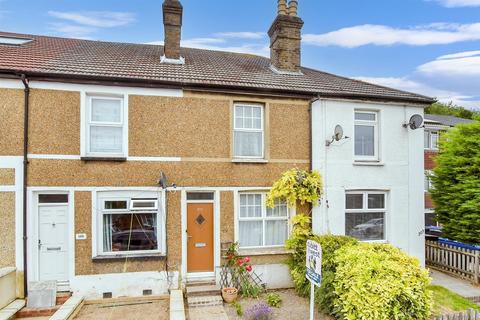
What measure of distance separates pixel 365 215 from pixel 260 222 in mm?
3580

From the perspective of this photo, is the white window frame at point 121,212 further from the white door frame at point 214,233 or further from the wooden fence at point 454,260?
the wooden fence at point 454,260

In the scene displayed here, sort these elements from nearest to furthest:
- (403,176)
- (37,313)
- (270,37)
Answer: (37,313) → (403,176) → (270,37)

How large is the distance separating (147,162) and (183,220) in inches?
75.1

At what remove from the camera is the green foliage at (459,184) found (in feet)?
32.4

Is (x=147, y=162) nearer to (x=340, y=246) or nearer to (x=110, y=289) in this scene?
(x=110, y=289)

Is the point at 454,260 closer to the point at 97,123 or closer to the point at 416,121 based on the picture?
the point at 416,121

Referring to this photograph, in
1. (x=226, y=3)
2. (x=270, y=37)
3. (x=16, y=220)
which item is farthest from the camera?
(x=226, y=3)

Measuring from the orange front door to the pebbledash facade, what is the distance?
4 centimetres

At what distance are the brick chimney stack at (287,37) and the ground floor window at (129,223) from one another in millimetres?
6513

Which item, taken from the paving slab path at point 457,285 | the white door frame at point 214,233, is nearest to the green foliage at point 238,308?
the white door frame at point 214,233

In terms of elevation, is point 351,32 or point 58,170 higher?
point 351,32

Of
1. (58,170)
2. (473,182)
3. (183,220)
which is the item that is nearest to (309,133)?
(183,220)

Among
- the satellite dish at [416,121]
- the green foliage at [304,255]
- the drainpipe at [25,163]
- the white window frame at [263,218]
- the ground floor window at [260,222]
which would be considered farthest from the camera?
the satellite dish at [416,121]

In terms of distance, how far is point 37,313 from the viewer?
691cm
